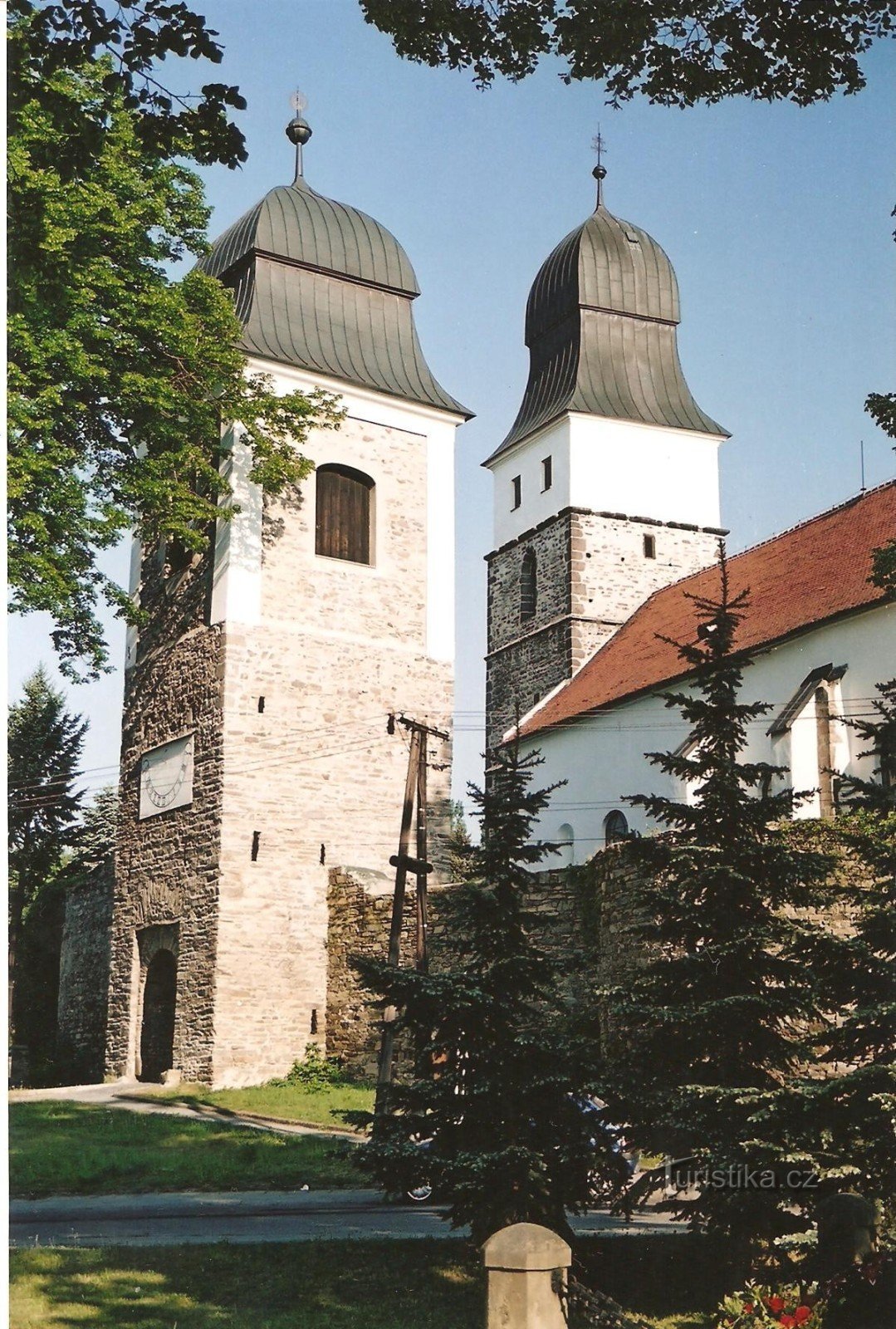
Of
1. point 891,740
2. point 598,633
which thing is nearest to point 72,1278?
point 891,740

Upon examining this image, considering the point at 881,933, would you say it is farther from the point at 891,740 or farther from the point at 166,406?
the point at 166,406

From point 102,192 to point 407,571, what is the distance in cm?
842

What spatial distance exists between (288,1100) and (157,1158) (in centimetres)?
523

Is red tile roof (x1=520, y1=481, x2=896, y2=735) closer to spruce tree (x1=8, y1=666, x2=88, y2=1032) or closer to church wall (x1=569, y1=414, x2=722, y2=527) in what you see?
church wall (x1=569, y1=414, x2=722, y2=527)

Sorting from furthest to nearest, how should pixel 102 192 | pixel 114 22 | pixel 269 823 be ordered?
1. pixel 269 823
2. pixel 102 192
3. pixel 114 22

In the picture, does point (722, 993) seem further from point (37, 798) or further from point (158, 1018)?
point (37, 798)

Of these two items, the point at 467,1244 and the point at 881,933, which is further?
the point at 467,1244

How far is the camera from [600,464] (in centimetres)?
3738

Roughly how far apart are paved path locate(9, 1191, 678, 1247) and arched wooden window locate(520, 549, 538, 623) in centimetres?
2408

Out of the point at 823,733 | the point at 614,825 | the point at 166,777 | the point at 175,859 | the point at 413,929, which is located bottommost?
the point at 413,929

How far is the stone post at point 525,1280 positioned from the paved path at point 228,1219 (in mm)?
4048

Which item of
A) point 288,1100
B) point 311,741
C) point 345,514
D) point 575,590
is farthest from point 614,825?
point 288,1100

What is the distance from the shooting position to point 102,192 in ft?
64.0

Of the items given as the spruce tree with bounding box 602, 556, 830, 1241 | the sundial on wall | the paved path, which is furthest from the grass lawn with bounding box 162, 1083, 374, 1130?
the spruce tree with bounding box 602, 556, 830, 1241
